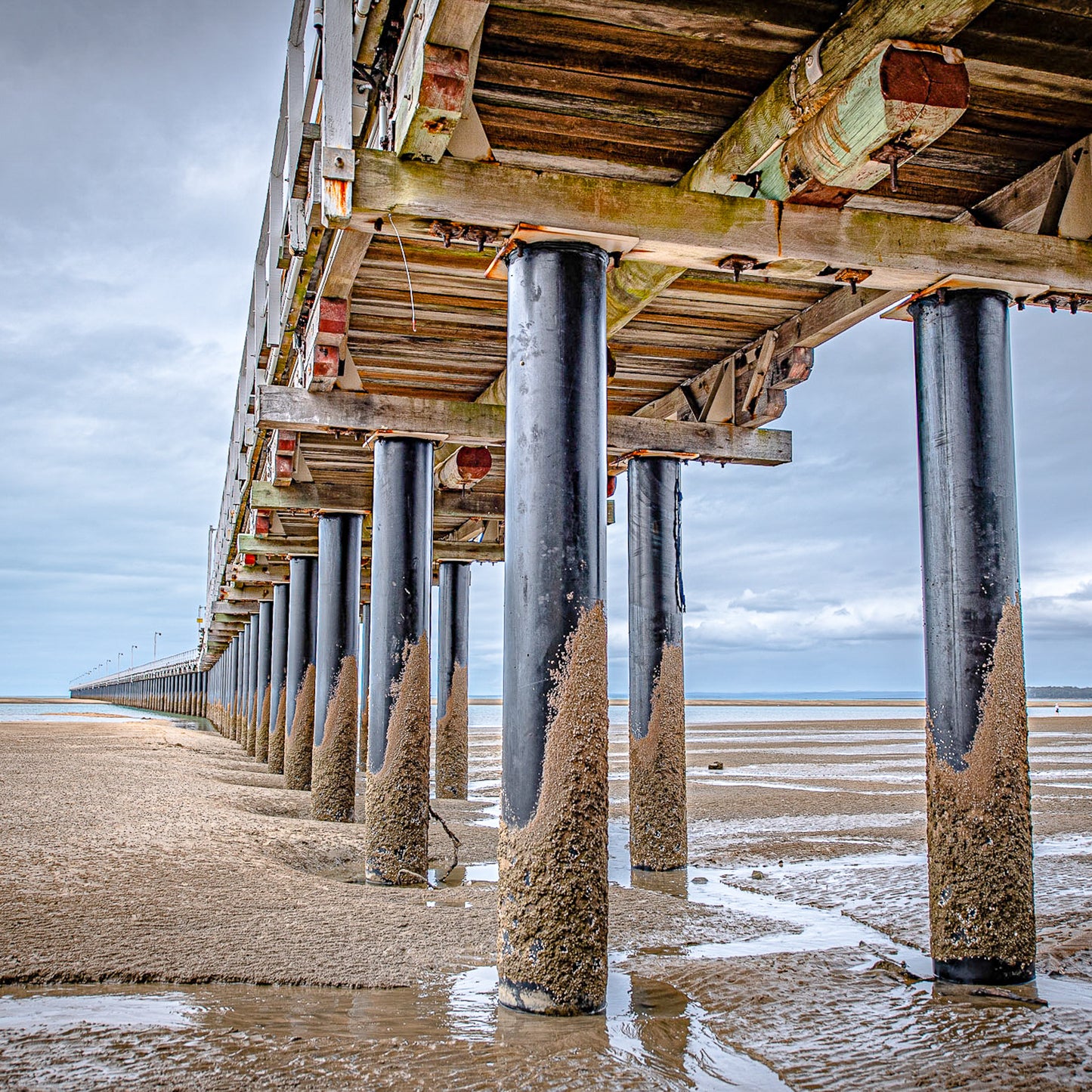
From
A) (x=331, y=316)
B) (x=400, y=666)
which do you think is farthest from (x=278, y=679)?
(x=331, y=316)

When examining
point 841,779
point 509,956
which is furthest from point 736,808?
point 509,956

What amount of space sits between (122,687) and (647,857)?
127579 millimetres

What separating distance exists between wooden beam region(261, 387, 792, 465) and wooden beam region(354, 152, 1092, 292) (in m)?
3.25

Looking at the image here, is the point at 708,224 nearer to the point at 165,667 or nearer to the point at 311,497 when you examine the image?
the point at 311,497

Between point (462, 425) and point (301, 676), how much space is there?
8716mm

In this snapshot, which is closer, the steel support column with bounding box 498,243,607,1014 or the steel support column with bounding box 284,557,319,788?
the steel support column with bounding box 498,243,607,1014

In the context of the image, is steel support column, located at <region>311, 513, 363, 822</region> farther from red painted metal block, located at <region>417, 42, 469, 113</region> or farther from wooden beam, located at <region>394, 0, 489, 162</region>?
red painted metal block, located at <region>417, 42, 469, 113</region>

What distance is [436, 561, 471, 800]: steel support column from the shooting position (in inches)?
595

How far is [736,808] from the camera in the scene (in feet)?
43.9

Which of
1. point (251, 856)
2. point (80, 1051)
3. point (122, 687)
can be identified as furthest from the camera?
point (122, 687)

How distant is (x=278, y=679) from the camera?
64.5 feet

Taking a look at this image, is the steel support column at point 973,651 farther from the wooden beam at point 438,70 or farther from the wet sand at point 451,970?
the wooden beam at point 438,70

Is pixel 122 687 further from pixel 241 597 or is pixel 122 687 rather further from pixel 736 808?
pixel 736 808

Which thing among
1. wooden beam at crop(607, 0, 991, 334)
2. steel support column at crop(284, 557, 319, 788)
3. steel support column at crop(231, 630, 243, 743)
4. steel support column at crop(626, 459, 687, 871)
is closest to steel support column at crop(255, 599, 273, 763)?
steel support column at crop(284, 557, 319, 788)
